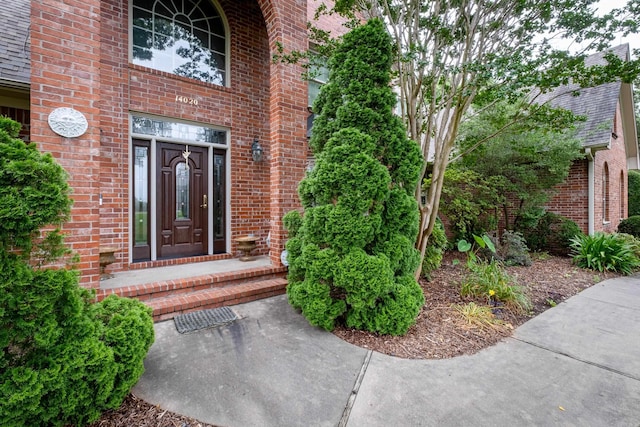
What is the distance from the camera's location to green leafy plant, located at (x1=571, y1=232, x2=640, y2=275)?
6090 mm

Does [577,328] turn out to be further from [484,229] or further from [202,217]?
[202,217]

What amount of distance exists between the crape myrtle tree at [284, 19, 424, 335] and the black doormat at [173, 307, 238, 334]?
823mm

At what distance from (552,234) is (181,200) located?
9.14m

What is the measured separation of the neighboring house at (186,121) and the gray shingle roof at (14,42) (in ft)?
0.06

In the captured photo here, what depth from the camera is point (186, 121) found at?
16.8ft

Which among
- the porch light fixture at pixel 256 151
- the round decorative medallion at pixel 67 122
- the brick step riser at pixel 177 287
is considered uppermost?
the porch light fixture at pixel 256 151

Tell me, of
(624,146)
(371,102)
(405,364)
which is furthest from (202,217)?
Result: (624,146)

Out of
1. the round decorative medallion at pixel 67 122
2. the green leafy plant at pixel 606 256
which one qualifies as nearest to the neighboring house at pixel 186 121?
the round decorative medallion at pixel 67 122

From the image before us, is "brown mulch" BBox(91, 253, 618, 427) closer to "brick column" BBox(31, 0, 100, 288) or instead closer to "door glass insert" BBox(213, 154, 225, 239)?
"brick column" BBox(31, 0, 100, 288)

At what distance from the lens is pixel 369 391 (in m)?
2.20

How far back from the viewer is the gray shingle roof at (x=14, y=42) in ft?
12.1

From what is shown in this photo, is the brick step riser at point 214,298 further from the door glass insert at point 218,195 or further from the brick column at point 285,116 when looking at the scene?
the door glass insert at point 218,195

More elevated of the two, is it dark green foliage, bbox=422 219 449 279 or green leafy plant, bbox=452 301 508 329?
dark green foliage, bbox=422 219 449 279

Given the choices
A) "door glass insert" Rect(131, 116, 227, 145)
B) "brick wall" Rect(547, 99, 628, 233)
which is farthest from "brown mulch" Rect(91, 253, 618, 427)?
"door glass insert" Rect(131, 116, 227, 145)
